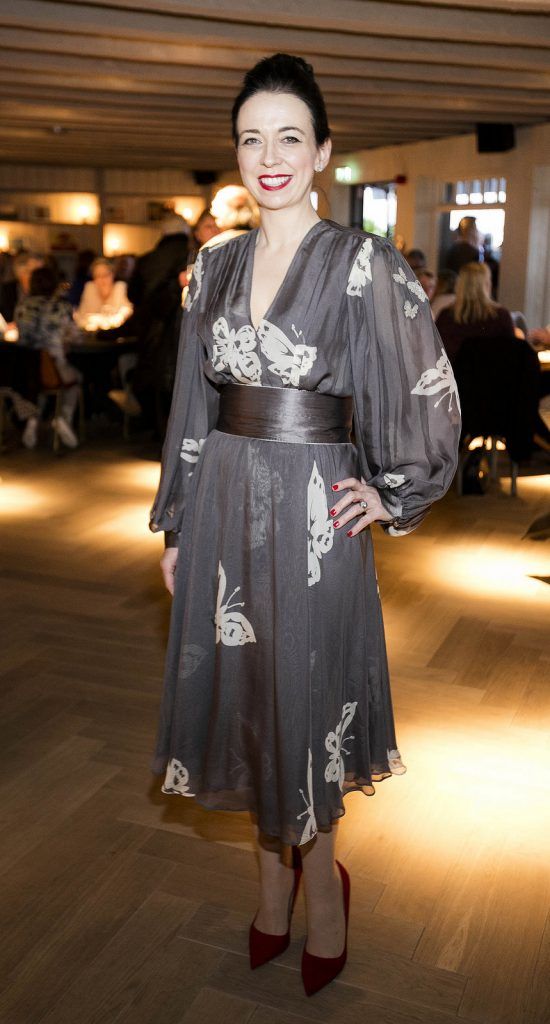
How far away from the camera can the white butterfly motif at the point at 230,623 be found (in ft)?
5.78

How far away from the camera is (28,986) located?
1941 mm

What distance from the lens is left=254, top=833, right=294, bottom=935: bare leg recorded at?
1937mm

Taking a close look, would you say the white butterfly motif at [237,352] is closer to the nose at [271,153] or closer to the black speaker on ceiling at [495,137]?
the nose at [271,153]

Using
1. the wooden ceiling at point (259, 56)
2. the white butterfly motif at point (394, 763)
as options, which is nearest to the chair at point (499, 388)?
the wooden ceiling at point (259, 56)

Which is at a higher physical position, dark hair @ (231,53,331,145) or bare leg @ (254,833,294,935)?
dark hair @ (231,53,331,145)

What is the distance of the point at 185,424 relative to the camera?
6.15ft

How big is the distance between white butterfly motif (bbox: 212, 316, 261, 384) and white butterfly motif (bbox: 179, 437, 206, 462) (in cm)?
20

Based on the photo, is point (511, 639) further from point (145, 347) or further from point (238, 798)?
point (145, 347)

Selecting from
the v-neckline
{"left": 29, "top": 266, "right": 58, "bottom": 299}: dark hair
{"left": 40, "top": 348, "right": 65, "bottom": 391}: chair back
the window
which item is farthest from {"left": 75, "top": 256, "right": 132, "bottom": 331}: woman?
the v-neckline

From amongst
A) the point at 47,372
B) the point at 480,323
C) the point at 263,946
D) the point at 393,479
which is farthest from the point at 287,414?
the point at 47,372

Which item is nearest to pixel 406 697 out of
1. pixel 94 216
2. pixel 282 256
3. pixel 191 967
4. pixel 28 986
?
pixel 191 967

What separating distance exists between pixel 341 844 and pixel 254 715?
831 mm

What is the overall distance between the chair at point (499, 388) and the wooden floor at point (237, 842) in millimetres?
1790

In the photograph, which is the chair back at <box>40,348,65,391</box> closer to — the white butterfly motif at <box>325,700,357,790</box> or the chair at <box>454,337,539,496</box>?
the chair at <box>454,337,539,496</box>
